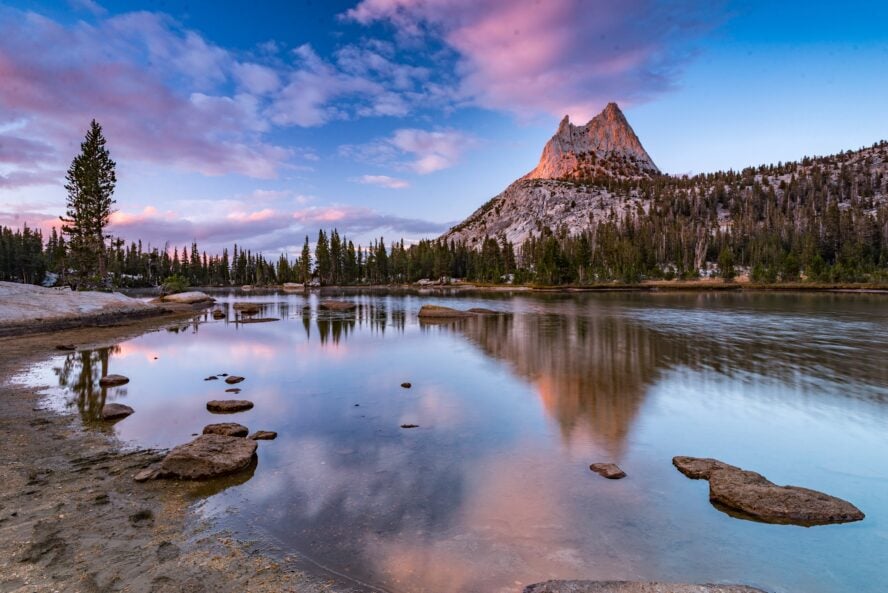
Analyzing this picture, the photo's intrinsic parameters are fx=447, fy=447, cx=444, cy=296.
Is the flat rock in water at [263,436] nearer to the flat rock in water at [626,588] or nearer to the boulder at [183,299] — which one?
the flat rock in water at [626,588]

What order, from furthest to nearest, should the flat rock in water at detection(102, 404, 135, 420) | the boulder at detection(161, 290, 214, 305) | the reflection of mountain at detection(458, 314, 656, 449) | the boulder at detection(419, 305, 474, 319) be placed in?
the boulder at detection(161, 290, 214, 305) < the boulder at detection(419, 305, 474, 319) < the reflection of mountain at detection(458, 314, 656, 449) < the flat rock in water at detection(102, 404, 135, 420)

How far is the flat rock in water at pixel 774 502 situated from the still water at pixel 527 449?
0.28 m

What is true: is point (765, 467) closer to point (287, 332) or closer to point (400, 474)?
point (400, 474)

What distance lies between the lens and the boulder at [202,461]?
905 centimetres

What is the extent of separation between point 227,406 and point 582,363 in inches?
627

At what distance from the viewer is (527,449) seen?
11.1 meters

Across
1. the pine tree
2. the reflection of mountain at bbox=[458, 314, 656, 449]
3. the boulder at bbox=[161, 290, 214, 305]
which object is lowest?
the reflection of mountain at bbox=[458, 314, 656, 449]

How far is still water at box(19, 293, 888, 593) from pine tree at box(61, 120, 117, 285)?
1302 inches

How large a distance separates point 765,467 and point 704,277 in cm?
15670

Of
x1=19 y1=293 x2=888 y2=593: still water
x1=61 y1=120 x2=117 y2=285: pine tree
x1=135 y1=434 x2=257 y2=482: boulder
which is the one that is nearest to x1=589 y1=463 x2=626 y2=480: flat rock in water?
x1=19 y1=293 x2=888 y2=593: still water

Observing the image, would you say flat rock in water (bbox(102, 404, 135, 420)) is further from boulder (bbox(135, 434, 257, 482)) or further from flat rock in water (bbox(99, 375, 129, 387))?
boulder (bbox(135, 434, 257, 482))

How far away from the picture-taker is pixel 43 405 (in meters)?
14.0

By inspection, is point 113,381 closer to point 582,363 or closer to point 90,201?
point 582,363

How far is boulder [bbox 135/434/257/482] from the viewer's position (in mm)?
9055
